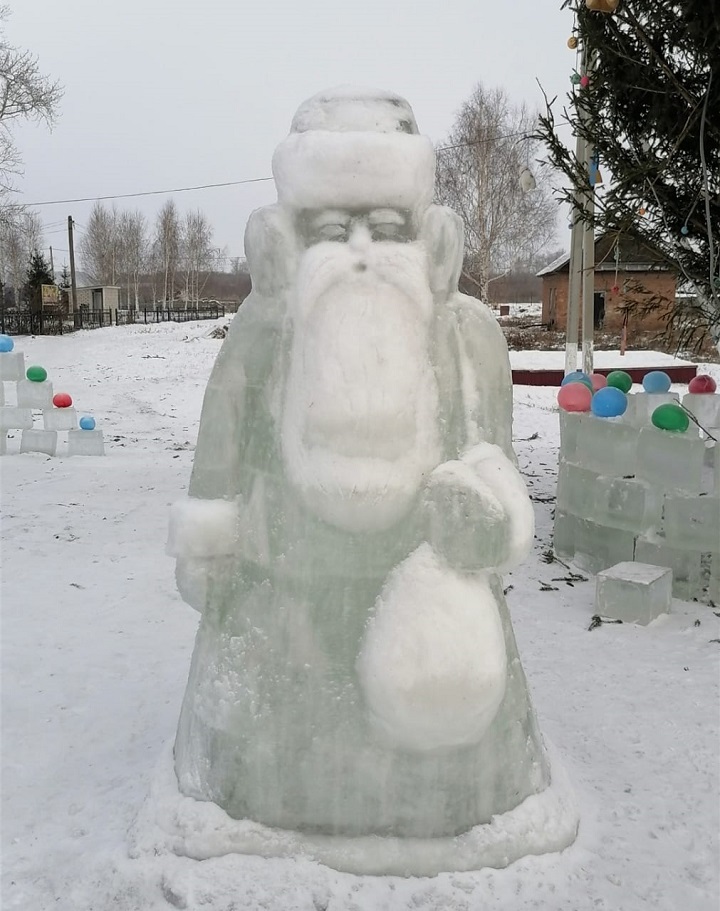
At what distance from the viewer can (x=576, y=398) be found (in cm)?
500

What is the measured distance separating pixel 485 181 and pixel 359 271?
23.9 metres

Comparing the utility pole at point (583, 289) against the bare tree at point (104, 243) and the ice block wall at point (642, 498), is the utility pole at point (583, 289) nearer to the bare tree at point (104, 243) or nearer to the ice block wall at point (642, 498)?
the ice block wall at point (642, 498)

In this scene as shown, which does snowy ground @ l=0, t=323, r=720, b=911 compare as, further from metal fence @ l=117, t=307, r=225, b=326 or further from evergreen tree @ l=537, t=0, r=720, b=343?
metal fence @ l=117, t=307, r=225, b=326

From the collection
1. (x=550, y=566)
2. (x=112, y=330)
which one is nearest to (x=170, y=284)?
(x=112, y=330)

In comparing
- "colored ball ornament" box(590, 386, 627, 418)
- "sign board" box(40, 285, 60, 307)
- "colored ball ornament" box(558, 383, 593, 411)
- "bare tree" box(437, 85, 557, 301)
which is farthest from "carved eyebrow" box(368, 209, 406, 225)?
"sign board" box(40, 285, 60, 307)

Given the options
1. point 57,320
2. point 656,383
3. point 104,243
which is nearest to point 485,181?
point 57,320

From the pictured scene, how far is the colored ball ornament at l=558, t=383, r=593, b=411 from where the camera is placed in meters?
5.00

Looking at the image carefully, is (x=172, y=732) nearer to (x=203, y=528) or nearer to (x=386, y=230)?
(x=203, y=528)

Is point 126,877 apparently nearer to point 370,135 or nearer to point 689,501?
point 370,135

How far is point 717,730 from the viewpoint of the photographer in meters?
2.95

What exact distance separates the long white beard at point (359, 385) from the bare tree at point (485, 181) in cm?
2170

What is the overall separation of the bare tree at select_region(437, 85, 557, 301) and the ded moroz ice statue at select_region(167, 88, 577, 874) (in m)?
21.6

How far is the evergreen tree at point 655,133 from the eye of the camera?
450cm

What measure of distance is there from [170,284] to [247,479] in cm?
4815
